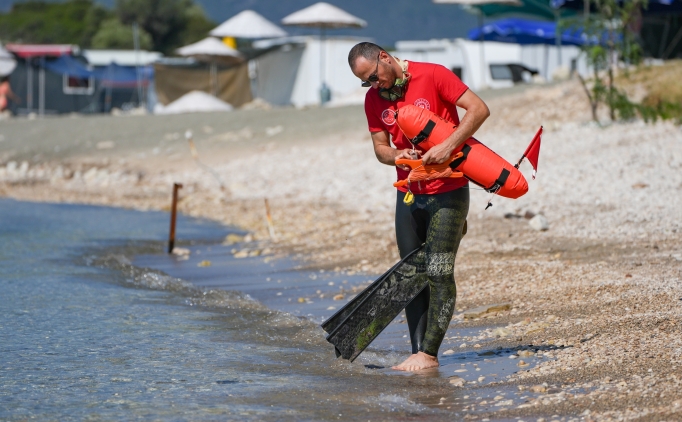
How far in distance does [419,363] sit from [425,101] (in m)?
1.35

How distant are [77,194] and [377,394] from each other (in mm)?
13981

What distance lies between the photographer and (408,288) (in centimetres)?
506

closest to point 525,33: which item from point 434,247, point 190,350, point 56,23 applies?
point 190,350

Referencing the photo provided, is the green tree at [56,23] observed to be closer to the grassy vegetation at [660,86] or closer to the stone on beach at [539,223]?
the grassy vegetation at [660,86]

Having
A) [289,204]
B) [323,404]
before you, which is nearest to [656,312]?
[323,404]

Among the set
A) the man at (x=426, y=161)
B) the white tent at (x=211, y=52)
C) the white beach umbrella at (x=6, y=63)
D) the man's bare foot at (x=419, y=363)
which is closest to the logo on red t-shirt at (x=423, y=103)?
the man at (x=426, y=161)

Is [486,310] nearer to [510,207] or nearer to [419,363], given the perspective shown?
[419,363]

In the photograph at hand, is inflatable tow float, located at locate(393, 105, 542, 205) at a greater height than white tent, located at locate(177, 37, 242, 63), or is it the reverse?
inflatable tow float, located at locate(393, 105, 542, 205)

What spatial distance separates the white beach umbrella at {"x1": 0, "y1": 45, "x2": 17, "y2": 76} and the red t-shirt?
109 feet

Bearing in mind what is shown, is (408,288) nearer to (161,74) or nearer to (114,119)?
(114,119)

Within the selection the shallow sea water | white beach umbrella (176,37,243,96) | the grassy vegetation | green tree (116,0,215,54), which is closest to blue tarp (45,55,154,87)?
white beach umbrella (176,37,243,96)

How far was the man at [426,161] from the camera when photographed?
463 centimetres

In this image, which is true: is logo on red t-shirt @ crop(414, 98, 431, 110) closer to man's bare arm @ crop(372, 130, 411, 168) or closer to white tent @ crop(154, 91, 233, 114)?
man's bare arm @ crop(372, 130, 411, 168)

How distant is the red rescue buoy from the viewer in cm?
457
